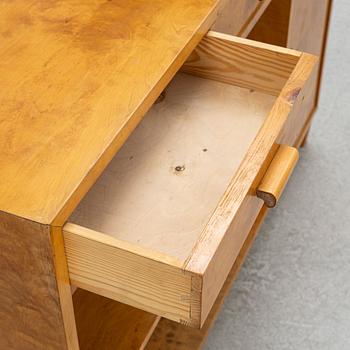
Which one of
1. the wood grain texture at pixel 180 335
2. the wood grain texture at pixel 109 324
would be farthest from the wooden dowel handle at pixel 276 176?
the wood grain texture at pixel 180 335

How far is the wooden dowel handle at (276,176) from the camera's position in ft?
2.65

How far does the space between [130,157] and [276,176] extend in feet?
0.64

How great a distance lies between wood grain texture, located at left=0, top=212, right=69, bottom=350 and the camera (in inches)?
Answer: 27.1

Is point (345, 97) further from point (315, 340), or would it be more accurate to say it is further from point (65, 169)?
point (65, 169)

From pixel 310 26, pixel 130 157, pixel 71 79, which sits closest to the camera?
pixel 71 79

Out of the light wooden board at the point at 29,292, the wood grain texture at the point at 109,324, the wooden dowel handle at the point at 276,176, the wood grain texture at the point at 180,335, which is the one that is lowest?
the wood grain texture at the point at 180,335

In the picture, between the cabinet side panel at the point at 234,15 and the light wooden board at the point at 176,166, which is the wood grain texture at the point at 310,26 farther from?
the light wooden board at the point at 176,166

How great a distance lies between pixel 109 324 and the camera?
1.08 metres

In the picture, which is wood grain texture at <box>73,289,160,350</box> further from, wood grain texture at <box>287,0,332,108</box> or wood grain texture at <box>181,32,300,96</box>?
wood grain texture at <box>287,0,332,108</box>

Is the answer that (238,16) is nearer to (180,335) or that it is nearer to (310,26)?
(310,26)

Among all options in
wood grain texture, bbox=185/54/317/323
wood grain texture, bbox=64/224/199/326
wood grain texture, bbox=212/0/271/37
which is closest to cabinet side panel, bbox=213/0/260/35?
wood grain texture, bbox=212/0/271/37

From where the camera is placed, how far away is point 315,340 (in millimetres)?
1288

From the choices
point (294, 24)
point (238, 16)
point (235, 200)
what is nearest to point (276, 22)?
point (294, 24)

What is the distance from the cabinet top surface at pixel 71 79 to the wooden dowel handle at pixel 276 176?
0.15m
